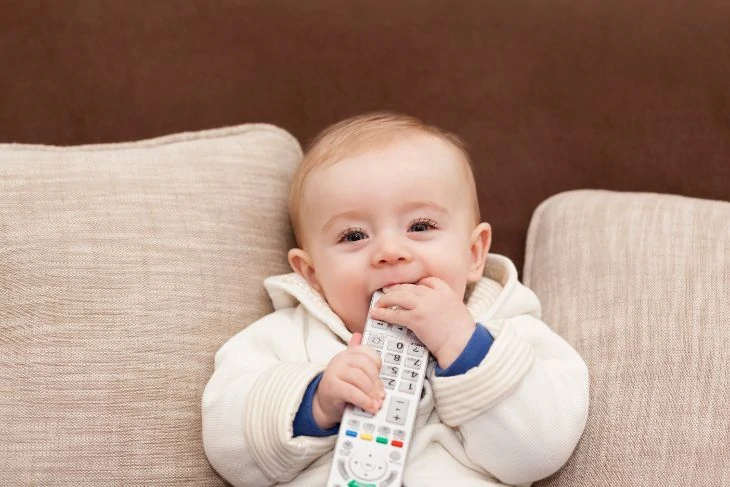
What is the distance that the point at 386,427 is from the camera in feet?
2.76

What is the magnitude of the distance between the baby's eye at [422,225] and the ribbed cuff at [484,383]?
17 centimetres

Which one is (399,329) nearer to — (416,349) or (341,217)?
(416,349)

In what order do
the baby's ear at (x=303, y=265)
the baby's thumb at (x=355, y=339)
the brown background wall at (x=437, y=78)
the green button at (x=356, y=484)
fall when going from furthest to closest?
the brown background wall at (x=437, y=78)
the baby's ear at (x=303, y=265)
the baby's thumb at (x=355, y=339)
the green button at (x=356, y=484)

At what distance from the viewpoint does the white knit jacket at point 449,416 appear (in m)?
0.85

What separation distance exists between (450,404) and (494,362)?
0.22 feet

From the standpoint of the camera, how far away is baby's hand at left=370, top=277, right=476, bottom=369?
88cm

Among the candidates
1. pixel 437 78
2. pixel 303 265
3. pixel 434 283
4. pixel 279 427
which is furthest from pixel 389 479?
pixel 437 78

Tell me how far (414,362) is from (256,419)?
0.18 metres

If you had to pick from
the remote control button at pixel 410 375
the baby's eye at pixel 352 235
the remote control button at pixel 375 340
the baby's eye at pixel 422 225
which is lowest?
the remote control button at pixel 410 375

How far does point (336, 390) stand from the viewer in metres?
0.84

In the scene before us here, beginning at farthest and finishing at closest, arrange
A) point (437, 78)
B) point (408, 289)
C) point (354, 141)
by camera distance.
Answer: point (437, 78)
point (354, 141)
point (408, 289)

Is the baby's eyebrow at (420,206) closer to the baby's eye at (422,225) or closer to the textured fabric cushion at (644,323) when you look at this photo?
the baby's eye at (422,225)

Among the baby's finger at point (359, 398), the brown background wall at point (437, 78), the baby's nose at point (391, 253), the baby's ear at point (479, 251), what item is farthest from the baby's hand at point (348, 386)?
the brown background wall at point (437, 78)

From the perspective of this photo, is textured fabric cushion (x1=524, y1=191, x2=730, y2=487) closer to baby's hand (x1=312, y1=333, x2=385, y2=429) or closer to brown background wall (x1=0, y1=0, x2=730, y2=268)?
brown background wall (x1=0, y1=0, x2=730, y2=268)
